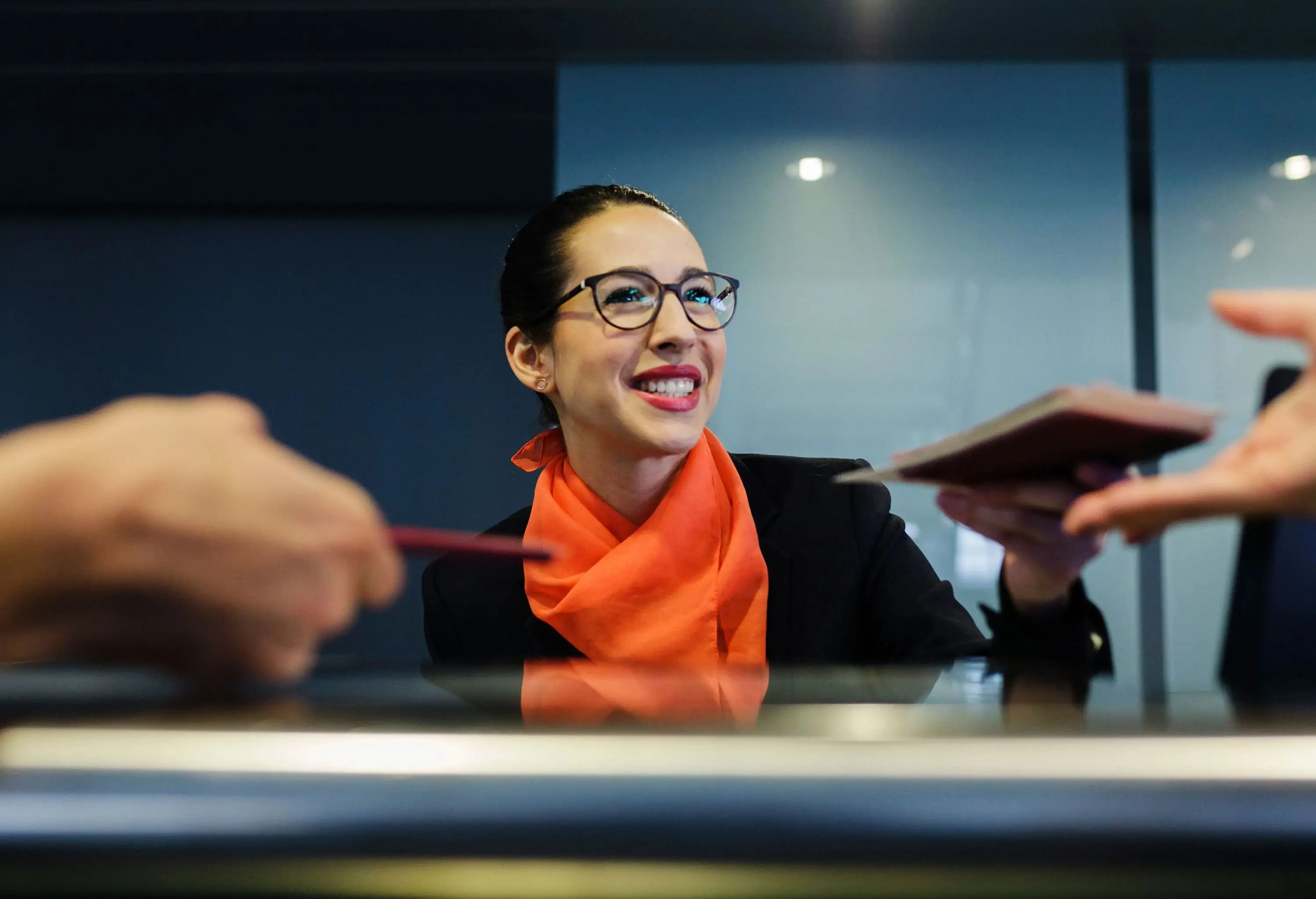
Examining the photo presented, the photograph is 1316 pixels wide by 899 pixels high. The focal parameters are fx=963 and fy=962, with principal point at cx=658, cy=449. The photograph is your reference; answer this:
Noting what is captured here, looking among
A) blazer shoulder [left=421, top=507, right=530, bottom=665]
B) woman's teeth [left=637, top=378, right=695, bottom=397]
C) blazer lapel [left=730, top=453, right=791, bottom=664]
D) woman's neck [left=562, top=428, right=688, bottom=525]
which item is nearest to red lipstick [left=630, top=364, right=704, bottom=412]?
woman's teeth [left=637, top=378, right=695, bottom=397]

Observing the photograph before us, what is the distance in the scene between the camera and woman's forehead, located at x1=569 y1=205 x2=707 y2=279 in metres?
1.57

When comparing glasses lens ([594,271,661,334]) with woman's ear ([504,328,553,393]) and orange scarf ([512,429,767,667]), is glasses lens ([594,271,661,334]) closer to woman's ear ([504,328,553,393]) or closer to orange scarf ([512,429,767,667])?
woman's ear ([504,328,553,393])

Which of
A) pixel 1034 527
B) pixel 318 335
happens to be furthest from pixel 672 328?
pixel 318 335

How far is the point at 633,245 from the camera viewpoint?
1.58 metres

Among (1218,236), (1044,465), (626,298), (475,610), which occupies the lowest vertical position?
(475,610)

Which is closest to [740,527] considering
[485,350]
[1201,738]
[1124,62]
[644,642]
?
[644,642]

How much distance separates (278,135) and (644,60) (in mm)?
1945

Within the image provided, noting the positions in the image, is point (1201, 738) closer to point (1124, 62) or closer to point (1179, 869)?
point (1179, 869)

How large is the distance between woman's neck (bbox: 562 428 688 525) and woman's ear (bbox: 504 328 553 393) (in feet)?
0.34

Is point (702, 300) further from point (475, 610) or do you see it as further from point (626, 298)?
point (475, 610)

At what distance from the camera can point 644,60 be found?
328cm

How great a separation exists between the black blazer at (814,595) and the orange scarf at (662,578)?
0.04 metres

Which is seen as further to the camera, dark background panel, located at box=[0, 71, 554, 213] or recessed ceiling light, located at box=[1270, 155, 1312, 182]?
dark background panel, located at box=[0, 71, 554, 213]

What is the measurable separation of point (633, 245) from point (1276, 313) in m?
1.17
